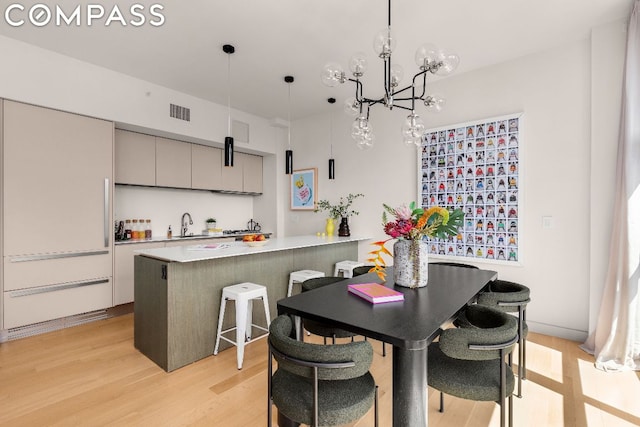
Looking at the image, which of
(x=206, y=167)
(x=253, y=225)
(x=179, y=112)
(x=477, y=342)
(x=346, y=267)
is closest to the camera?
(x=477, y=342)

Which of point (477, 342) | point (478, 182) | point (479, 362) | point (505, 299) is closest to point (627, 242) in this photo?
point (478, 182)

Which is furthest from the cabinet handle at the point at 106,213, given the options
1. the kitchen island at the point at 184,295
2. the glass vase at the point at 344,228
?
the glass vase at the point at 344,228

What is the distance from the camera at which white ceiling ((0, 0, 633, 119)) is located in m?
2.54

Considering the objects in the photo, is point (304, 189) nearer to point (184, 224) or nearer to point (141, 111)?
point (184, 224)

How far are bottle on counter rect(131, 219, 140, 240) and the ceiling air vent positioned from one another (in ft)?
4.92

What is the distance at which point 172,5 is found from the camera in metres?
2.52

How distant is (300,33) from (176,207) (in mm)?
3125

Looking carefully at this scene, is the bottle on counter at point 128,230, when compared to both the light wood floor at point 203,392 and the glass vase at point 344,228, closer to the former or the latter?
the light wood floor at point 203,392

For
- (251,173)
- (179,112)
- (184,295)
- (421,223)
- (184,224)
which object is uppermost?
(179,112)

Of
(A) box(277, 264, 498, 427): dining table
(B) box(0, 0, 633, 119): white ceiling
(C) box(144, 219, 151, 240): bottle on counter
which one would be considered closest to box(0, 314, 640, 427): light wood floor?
(A) box(277, 264, 498, 427): dining table

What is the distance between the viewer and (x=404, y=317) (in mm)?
1433

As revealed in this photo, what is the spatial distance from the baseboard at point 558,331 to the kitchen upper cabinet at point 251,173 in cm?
426

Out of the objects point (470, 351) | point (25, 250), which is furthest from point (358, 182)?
point (25, 250)

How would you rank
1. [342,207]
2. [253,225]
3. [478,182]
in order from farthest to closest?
[253,225] < [342,207] < [478,182]
